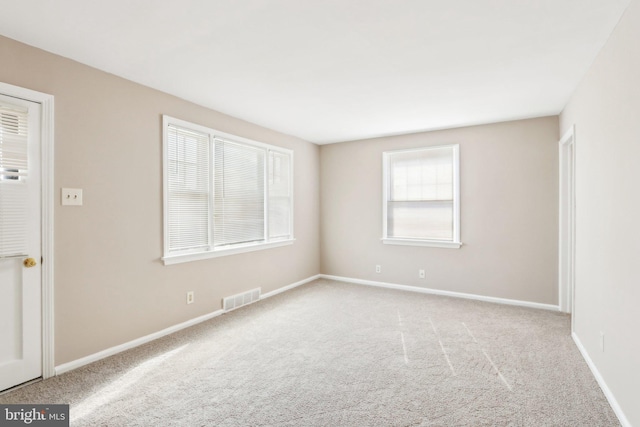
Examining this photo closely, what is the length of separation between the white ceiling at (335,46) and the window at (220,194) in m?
0.54

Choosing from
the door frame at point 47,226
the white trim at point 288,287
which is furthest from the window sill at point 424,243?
the door frame at point 47,226

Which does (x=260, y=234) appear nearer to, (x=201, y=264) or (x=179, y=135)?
(x=201, y=264)

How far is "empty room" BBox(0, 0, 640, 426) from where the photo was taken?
200 cm

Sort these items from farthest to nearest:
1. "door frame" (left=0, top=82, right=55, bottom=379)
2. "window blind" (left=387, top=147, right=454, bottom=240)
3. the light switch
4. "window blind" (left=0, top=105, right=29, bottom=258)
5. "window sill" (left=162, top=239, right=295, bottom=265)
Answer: "window blind" (left=387, top=147, right=454, bottom=240) < "window sill" (left=162, top=239, right=295, bottom=265) < the light switch < "door frame" (left=0, top=82, right=55, bottom=379) < "window blind" (left=0, top=105, right=29, bottom=258)

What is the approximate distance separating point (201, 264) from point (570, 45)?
13.1 feet

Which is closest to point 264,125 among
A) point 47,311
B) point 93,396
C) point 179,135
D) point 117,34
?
point 179,135

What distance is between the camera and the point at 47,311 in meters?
2.42

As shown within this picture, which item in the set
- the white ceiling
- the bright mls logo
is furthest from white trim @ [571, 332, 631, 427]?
the bright mls logo

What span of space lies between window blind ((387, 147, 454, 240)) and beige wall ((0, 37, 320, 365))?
304cm

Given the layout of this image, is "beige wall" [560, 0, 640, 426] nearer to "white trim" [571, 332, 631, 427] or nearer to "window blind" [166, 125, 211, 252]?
"white trim" [571, 332, 631, 427]

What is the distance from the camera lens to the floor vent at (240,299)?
13.0 feet

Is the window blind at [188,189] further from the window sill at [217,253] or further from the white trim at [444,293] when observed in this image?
the white trim at [444,293]

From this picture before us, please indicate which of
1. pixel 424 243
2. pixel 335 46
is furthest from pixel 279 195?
pixel 335 46

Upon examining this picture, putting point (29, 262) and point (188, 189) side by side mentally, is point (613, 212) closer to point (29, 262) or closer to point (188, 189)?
point (188, 189)
